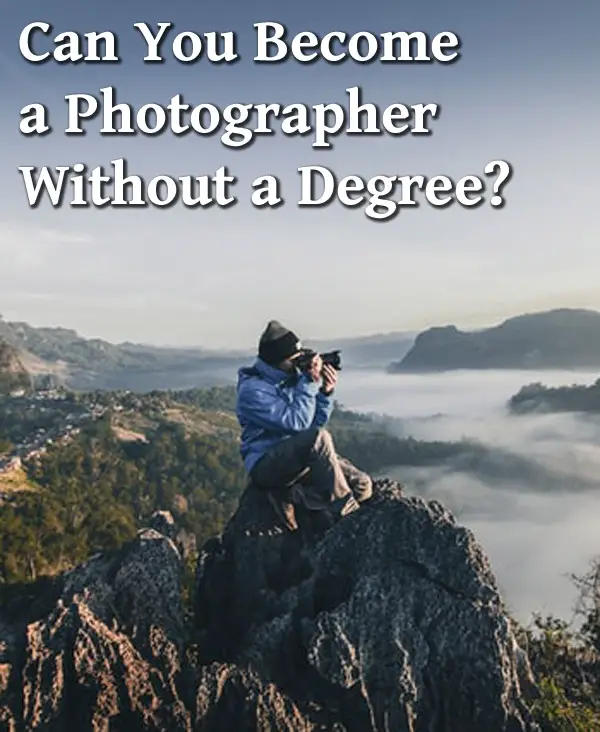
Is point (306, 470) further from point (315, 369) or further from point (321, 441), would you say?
point (315, 369)

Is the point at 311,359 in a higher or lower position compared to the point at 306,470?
higher

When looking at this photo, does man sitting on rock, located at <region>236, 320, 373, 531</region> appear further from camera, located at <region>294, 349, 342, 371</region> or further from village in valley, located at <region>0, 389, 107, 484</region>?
village in valley, located at <region>0, 389, 107, 484</region>

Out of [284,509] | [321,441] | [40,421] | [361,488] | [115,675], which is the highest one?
[321,441]

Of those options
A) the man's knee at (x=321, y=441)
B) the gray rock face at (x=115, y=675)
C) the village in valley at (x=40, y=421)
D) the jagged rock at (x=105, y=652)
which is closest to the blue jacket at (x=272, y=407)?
the man's knee at (x=321, y=441)

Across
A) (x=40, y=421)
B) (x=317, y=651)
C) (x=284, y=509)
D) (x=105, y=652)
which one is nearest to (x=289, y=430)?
(x=284, y=509)

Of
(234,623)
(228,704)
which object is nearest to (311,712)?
(228,704)

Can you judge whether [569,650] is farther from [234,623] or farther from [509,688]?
[234,623]

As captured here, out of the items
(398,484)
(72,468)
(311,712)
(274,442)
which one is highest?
(274,442)

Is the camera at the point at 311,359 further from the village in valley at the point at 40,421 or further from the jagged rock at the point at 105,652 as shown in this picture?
the village in valley at the point at 40,421

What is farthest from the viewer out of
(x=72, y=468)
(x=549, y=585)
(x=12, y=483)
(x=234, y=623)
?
(x=549, y=585)
